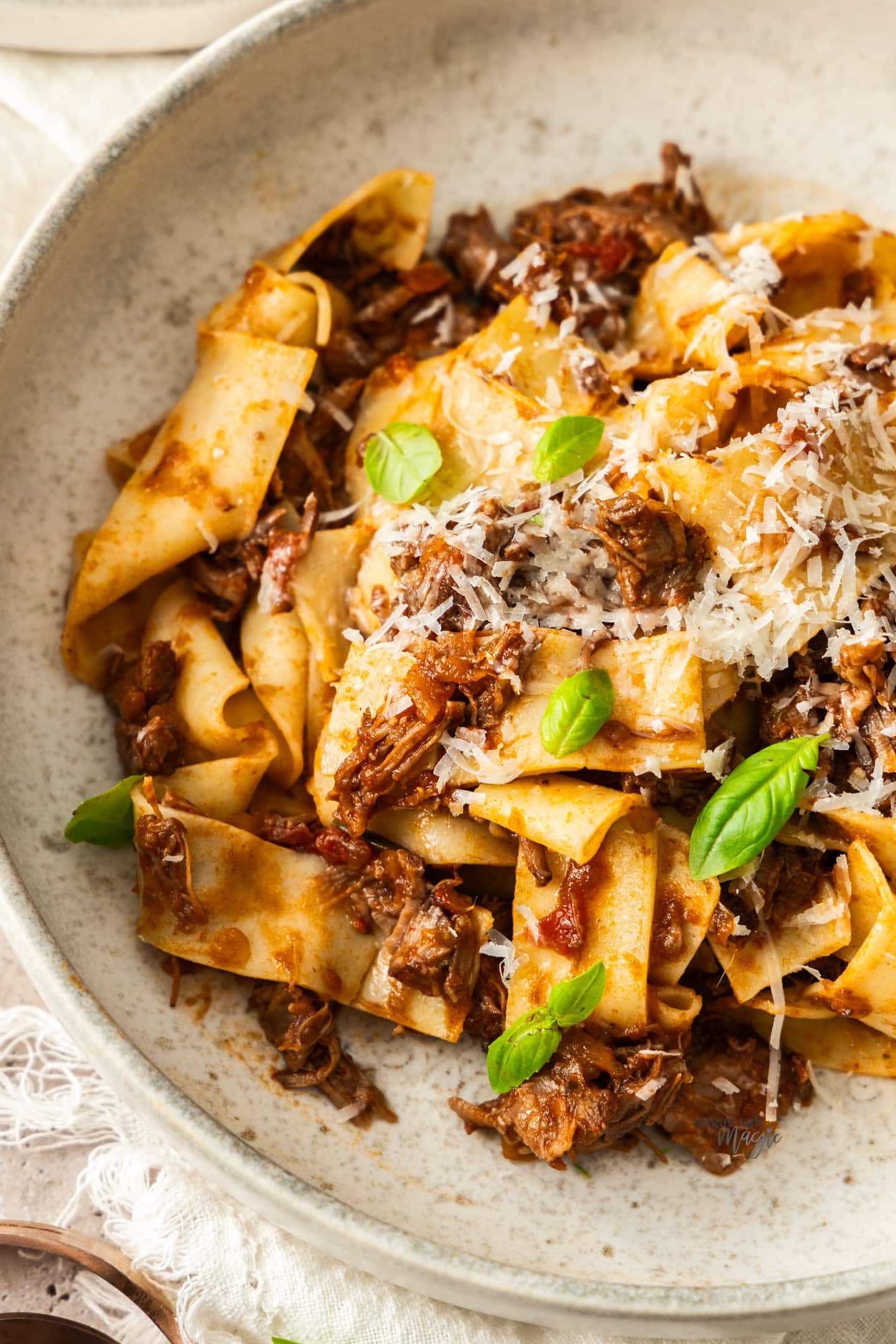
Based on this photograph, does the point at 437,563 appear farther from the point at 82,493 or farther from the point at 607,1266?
the point at 607,1266

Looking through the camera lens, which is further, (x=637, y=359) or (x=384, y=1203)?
(x=637, y=359)

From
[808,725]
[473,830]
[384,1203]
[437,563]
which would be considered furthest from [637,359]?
[384,1203]

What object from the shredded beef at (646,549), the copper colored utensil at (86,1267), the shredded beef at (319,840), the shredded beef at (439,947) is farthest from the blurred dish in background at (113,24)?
the copper colored utensil at (86,1267)

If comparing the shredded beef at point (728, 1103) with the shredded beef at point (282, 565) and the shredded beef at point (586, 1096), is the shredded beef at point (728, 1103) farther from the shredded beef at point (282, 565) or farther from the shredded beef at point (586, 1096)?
the shredded beef at point (282, 565)

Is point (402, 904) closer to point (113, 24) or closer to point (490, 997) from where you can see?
point (490, 997)

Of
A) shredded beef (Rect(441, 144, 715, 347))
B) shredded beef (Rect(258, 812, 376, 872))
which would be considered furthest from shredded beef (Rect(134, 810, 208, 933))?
shredded beef (Rect(441, 144, 715, 347))

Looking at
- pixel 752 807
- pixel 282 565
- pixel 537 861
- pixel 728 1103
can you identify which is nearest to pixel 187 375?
pixel 282 565
